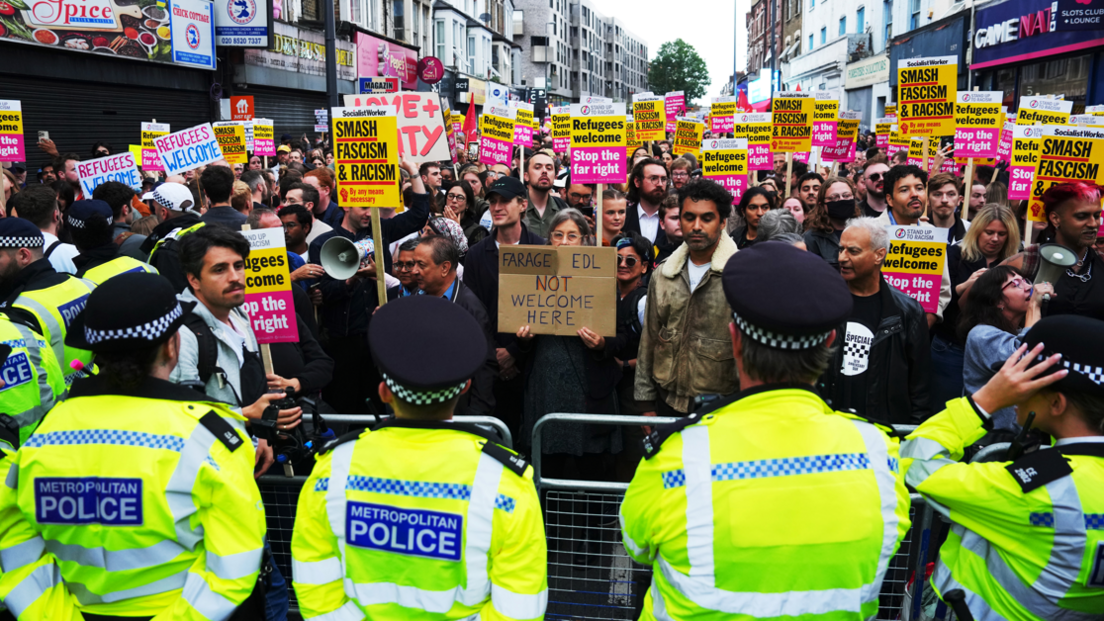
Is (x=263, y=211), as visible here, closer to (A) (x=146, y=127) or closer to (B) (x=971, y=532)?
(B) (x=971, y=532)

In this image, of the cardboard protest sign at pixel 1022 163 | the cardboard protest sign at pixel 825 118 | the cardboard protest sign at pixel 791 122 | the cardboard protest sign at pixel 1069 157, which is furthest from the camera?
the cardboard protest sign at pixel 825 118

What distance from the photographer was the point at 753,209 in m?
6.90

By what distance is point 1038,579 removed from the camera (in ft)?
7.63

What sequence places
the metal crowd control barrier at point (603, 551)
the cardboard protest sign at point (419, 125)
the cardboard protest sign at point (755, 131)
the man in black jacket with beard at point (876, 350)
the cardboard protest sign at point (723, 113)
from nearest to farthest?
the metal crowd control barrier at point (603, 551) < the man in black jacket with beard at point (876, 350) < the cardboard protest sign at point (419, 125) < the cardboard protest sign at point (755, 131) < the cardboard protest sign at point (723, 113)

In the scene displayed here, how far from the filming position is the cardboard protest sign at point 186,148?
869 cm

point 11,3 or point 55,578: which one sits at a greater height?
point 11,3

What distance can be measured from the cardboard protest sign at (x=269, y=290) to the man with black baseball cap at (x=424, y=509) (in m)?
2.26

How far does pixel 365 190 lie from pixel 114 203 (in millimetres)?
2940


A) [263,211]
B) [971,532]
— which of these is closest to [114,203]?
[263,211]

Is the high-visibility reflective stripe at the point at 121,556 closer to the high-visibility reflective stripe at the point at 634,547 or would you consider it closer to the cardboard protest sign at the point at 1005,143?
the high-visibility reflective stripe at the point at 634,547

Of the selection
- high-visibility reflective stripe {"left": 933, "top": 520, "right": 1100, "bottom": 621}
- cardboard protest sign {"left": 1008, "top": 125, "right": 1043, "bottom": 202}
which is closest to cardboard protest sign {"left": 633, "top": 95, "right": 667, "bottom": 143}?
cardboard protest sign {"left": 1008, "top": 125, "right": 1043, "bottom": 202}

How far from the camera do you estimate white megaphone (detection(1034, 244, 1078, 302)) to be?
14.2ft

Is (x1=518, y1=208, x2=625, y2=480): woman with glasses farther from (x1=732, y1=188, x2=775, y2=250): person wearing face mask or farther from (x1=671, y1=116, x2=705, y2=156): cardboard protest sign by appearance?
(x1=671, y1=116, x2=705, y2=156): cardboard protest sign

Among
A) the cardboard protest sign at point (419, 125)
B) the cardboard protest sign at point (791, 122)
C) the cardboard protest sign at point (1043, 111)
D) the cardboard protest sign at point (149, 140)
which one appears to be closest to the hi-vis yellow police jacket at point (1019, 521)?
the cardboard protest sign at point (419, 125)
